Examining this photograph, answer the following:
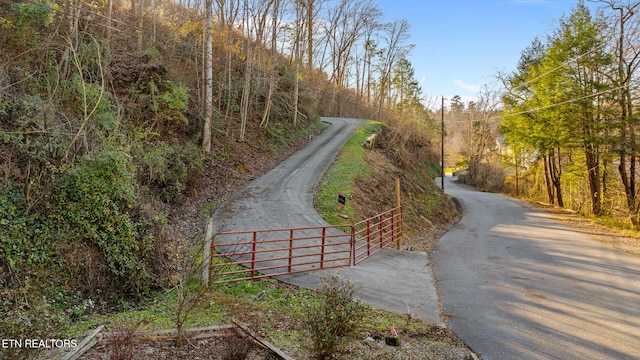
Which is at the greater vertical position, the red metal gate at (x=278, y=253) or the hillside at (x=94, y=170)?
the hillside at (x=94, y=170)

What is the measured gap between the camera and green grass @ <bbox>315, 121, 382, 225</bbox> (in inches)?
571

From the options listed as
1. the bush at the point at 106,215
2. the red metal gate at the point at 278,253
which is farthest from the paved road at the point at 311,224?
the bush at the point at 106,215

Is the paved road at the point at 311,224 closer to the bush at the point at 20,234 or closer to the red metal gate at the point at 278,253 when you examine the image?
the red metal gate at the point at 278,253

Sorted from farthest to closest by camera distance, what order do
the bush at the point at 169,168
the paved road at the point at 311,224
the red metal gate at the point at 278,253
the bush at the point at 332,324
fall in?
the bush at the point at 169,168, the paved road at the point at 311,224, the red metal gate at the point at 278,253, the bush at the point at 332,324

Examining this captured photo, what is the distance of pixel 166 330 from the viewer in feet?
17.4

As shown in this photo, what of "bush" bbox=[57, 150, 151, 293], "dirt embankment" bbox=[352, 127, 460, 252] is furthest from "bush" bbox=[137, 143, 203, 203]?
"dirt embankment" bbox=[352, 127, 460, 252]

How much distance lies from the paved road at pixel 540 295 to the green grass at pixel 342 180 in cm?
395

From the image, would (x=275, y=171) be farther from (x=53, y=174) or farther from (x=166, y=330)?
(x=166, y=330)

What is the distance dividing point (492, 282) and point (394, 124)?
31474 millimetres

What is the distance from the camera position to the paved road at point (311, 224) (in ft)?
26.3

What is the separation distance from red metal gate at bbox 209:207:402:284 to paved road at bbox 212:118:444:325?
1.19ft

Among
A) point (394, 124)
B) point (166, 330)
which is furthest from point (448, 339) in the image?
point (394, 124)

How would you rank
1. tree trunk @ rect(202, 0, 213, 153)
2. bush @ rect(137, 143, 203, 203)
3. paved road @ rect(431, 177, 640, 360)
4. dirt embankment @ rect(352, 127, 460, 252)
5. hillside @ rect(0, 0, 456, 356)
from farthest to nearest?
dirt embankment @ rect(352, 127, 460, 252) → tree trunk @ rect(202, 0, 213, 153) → bush @ rect(137, 143, 203, 203) → hillside @ rect(0, 0, 456, 356) → paved road @ rect(431, 177, 640, 360)

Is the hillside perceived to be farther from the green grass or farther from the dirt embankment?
the green grass
